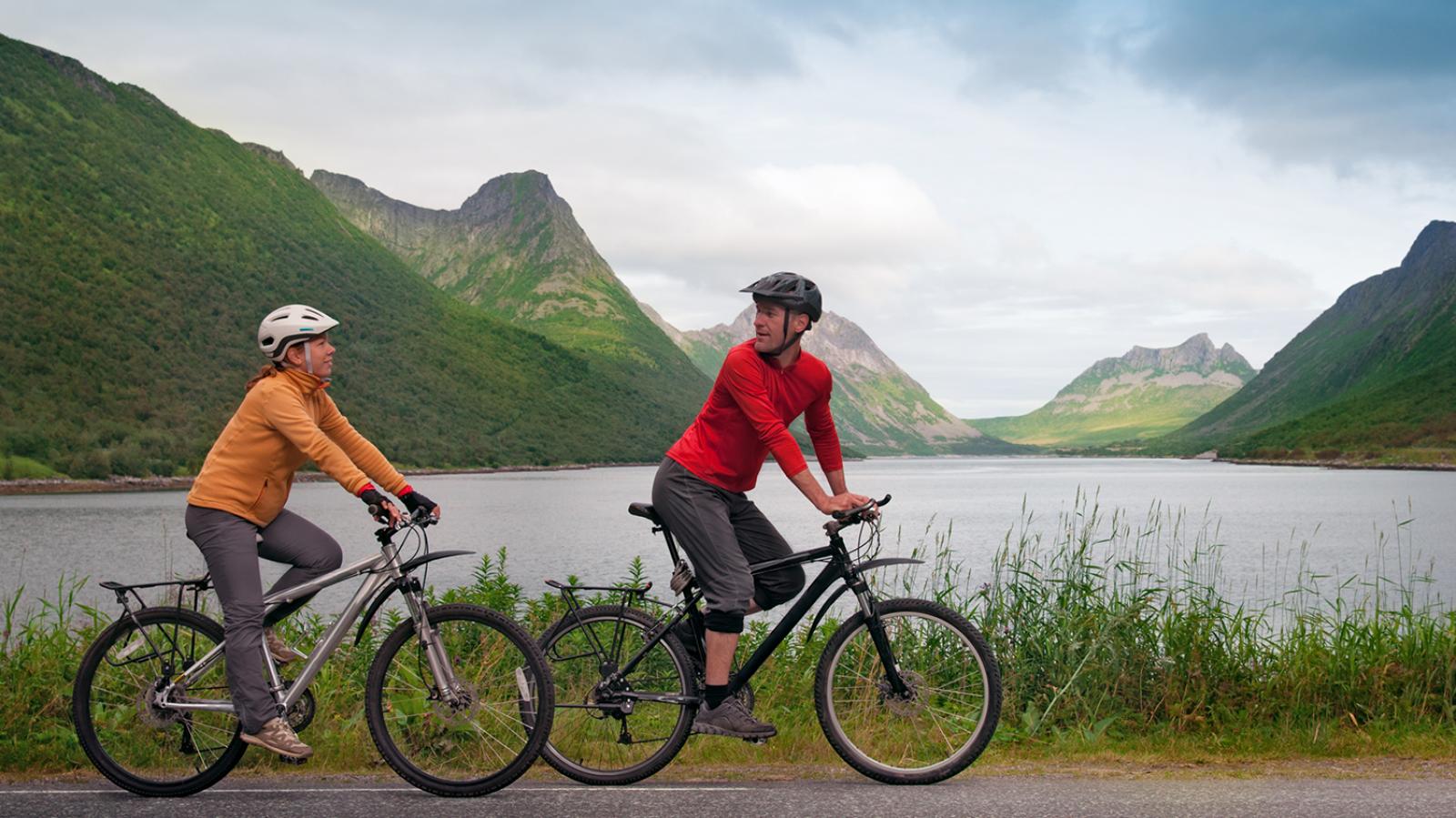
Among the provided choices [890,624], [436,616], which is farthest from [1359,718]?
[436,616]

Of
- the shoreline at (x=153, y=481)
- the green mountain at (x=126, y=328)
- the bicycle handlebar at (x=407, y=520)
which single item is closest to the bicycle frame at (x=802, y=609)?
the bicycle handlebar at (x=407, y=520)

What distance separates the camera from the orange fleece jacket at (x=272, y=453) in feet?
18.8

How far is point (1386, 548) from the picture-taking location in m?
43.3

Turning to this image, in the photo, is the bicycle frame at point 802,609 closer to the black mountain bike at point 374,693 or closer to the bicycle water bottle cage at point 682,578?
the bicycle water bottle cage at point 682,578

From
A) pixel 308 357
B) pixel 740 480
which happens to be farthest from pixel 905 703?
pixel 308 357

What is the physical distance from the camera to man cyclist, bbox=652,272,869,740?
19.6 feet

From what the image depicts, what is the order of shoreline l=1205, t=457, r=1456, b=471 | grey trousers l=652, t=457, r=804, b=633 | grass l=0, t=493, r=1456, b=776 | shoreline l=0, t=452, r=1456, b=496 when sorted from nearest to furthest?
grey trousers l=652, t=457, r=804, b=633
grass l=0, t=493, r=1456, b=776
shoreline l=0, t=452, r=1456, b=496
shoreline l=1205, t=457, r=1456, b=471

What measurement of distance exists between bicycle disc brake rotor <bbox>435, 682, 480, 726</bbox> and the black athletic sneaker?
4.03 feet

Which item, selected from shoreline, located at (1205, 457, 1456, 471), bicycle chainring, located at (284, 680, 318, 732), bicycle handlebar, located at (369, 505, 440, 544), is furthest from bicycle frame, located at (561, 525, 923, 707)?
shoreline, located at (1205, 457, 1456, 471)

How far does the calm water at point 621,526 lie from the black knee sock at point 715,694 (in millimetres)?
6171

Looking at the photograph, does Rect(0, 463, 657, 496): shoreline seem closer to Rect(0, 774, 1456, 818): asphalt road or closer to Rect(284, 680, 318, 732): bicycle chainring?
Rect(284, 680, 318, 732): bicycle chainring

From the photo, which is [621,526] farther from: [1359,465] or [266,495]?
[1359,465]

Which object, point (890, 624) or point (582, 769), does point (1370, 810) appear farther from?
point (582, 769)

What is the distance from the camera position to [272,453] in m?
5.92
